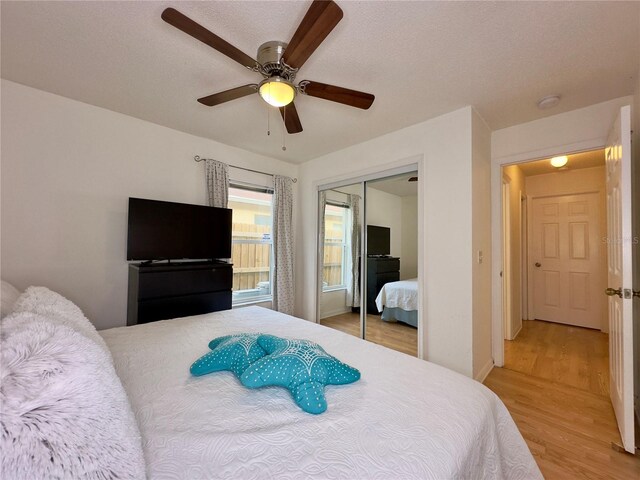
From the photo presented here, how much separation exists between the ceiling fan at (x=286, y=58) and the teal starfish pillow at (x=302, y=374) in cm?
139

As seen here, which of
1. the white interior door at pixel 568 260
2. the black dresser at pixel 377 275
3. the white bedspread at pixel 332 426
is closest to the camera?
the white bedspread at pixel 332 426

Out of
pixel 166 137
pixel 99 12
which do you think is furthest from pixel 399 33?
pixel 166 137

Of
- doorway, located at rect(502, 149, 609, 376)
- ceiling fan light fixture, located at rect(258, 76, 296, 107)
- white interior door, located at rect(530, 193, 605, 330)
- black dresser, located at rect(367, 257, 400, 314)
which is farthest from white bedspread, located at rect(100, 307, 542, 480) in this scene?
white interior door, located at rect(530, 193, 605, 330)

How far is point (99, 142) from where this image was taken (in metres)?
2.39

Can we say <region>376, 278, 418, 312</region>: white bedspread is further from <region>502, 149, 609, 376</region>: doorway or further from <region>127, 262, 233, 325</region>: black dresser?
<region>127, 262, 233, 325</region>: black dresser

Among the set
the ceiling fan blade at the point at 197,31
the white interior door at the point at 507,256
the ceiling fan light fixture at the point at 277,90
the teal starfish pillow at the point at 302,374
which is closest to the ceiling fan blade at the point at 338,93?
the ceiling fan light fixture at the point at 277,90

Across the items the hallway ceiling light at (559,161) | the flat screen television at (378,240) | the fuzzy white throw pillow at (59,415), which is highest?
the hallway ceiling light at (559,161)

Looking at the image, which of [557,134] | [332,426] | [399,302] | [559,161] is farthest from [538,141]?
[332,426]

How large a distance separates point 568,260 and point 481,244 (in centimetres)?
295

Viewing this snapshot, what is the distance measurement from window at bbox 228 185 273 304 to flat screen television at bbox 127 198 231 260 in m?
0.37

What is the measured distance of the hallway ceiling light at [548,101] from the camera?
6.97 feet

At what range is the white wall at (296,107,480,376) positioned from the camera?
7.54 ft

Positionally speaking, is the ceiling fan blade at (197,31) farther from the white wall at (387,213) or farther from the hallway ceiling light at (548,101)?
the hallway ceiling light at (548,101)

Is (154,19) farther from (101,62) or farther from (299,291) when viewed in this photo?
(299,291)
